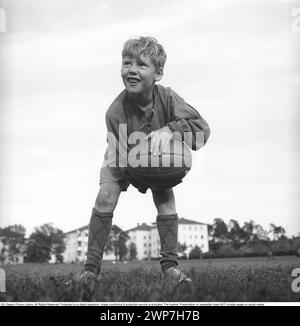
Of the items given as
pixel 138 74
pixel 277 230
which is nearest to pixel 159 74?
pixel 138 74

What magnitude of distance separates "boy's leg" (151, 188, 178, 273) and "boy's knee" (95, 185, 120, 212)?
0.31m

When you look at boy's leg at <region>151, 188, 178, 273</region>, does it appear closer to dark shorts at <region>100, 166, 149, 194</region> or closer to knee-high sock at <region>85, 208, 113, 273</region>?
dark shorts at <region>100, 166, 149, 194</region>

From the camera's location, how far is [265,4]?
3867mm

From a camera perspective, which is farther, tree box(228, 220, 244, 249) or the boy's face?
tree box(228, 220, 244, 249)

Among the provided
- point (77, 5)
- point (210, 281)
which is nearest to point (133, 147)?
point (210, 281)

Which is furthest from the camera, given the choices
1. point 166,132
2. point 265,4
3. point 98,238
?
point 265,4

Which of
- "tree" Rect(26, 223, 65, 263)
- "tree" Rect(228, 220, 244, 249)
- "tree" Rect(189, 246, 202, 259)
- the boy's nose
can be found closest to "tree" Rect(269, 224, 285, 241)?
"tree" Rect(228, 220, 244, 249)

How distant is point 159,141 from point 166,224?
732mm

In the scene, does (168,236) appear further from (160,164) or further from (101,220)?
(160,164)

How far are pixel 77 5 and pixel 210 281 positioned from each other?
236cm

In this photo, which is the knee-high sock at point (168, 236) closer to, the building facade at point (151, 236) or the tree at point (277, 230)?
the building facade at point (151, 236)

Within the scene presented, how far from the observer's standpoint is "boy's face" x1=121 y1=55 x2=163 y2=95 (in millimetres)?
3535
